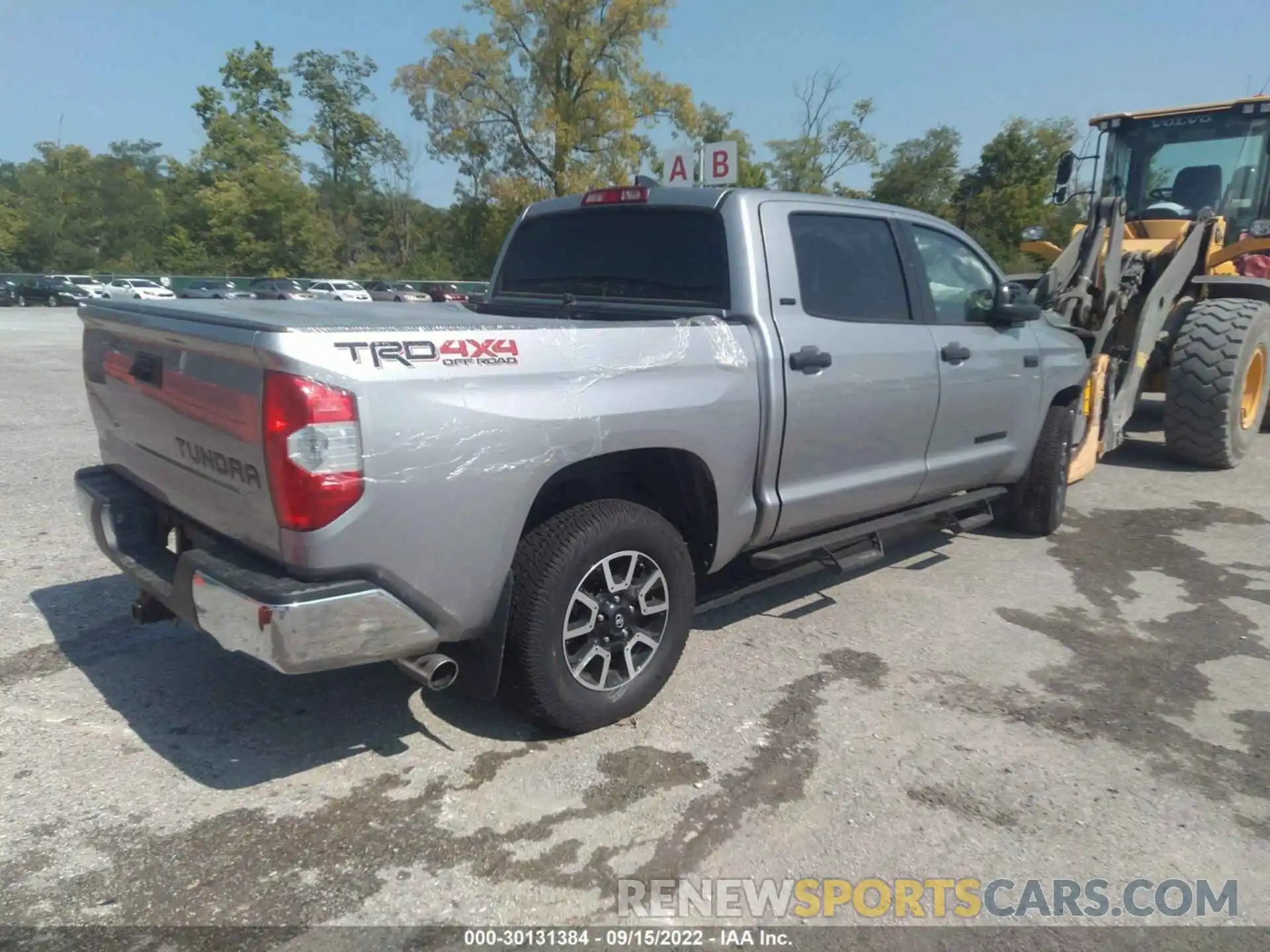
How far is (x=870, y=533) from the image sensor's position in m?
4.46

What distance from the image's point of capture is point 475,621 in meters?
2.97

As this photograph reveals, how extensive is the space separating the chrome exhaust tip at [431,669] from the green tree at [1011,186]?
35227 mm

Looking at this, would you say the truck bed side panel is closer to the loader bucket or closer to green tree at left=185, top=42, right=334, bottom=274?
the loader bucket

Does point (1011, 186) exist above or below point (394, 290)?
above

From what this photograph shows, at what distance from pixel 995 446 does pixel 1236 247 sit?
15.5 ft

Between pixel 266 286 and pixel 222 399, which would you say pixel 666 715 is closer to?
pixel 222 399

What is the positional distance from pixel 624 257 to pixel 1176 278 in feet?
19.2

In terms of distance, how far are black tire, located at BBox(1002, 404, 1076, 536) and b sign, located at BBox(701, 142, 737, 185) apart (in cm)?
510

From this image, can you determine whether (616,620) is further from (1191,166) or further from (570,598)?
(1191,166)

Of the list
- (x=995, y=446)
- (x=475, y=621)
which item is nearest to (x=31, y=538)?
(x=475, y=621)

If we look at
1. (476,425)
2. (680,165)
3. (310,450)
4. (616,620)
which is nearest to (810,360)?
(616,620)

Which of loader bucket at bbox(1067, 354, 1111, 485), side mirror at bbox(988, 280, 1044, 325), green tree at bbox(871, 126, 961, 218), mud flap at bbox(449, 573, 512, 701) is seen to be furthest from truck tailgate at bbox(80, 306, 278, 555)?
green tree at bbox(871, 126, 961, 218)

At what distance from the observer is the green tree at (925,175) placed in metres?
42.8

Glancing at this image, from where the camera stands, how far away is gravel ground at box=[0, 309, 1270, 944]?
263 centimetres
